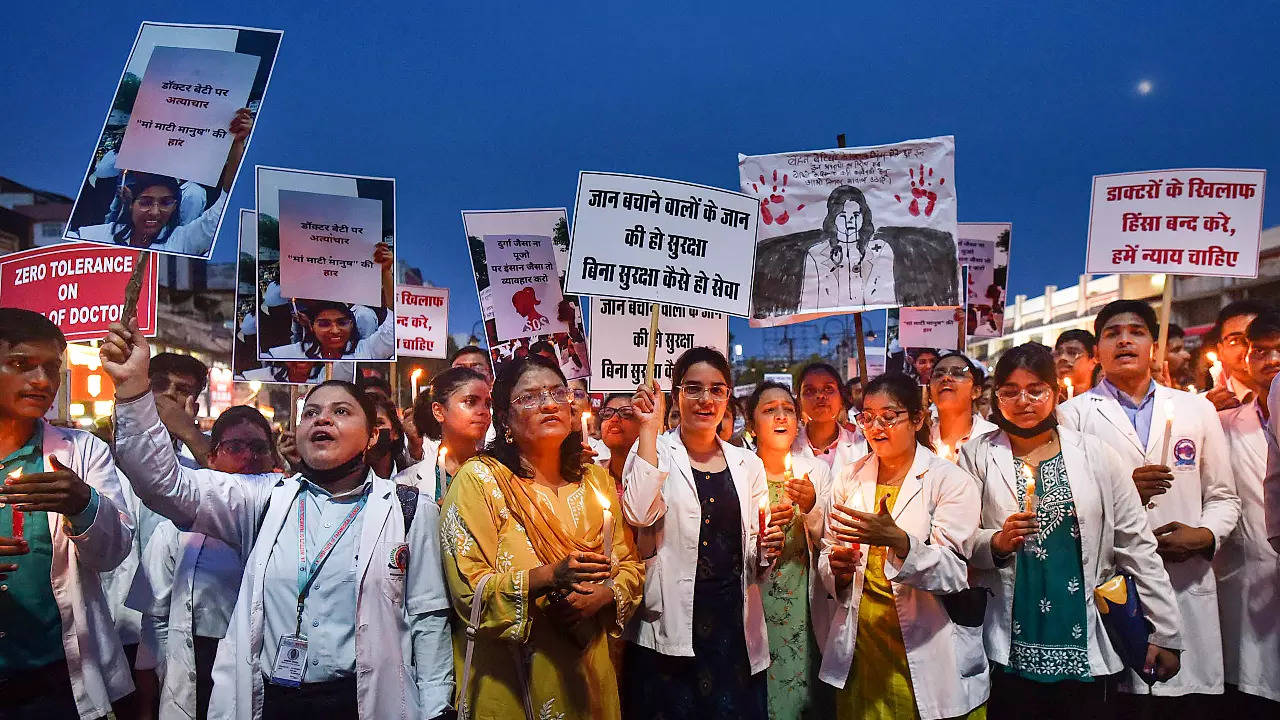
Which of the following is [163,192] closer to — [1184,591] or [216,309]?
[1184,591]

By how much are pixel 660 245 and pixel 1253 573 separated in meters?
3.80

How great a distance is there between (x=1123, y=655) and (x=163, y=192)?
556cm

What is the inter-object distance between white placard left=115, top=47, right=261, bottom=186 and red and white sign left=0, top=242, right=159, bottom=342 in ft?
7.71

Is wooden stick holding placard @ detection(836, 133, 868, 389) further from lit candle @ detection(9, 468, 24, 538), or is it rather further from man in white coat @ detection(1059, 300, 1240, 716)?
lit candle @ detection(9, 468, 24, 538)

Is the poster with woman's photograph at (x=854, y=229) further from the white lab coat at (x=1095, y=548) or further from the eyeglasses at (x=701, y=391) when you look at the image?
the white lab coat at (x=1095, y=548)

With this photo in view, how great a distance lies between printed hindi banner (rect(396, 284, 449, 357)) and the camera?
31.2ft

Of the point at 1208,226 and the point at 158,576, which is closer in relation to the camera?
the point at 158,576

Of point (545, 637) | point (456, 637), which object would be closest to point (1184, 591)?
point (545, 637)

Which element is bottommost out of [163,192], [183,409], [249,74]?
[183,409]

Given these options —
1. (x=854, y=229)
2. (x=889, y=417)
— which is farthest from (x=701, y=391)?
(x=854, y=229)


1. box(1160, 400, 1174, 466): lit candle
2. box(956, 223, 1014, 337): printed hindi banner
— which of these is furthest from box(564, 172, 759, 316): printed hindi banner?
box(956, 223, 1014, 337): printed hindi banner

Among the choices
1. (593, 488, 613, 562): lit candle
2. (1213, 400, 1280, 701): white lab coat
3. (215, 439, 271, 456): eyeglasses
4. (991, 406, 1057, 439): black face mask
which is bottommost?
(1213, 400, 1280, 701): white lab coat

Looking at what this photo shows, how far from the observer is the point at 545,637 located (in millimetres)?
3352

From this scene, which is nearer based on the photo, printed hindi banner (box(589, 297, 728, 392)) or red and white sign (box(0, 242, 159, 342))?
printed hindi banner (box(589, 297, 728, 392))
